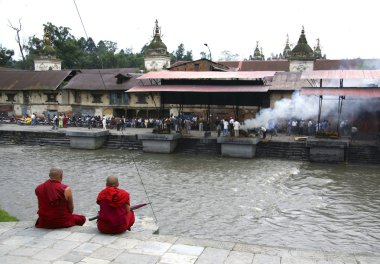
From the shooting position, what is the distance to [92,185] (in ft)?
55.8

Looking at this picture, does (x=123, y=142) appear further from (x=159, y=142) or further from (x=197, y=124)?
(x=197, y=124)

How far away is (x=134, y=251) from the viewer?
22.5 feet

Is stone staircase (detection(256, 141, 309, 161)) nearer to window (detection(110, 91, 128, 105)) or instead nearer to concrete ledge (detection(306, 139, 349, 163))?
concrete ledge (detection(306, 139, 349, 163))

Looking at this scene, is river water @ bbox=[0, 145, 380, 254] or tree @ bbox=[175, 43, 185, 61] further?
tree @ bbox=[175, 43, 185, 61]

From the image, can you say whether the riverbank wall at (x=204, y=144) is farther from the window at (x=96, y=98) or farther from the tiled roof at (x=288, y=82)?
the window at (x=96, y=98)

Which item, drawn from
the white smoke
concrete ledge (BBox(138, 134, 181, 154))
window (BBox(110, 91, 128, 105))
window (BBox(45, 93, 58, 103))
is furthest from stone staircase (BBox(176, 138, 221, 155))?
window (BBox(45, 93, 58, 103))

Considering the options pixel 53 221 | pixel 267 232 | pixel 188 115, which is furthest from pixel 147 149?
pixel 53 221

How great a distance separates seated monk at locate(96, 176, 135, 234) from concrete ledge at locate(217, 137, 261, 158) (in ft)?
55.9

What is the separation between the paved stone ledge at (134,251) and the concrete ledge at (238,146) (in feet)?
55.3

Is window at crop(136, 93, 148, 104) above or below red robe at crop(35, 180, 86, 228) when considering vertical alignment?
above

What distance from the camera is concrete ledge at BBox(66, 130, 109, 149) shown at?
1073 inches

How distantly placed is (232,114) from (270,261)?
26991mm

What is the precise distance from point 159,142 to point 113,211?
18678mm

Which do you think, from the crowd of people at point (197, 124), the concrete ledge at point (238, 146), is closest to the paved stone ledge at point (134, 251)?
the concrete ledge at point (238, 146)
